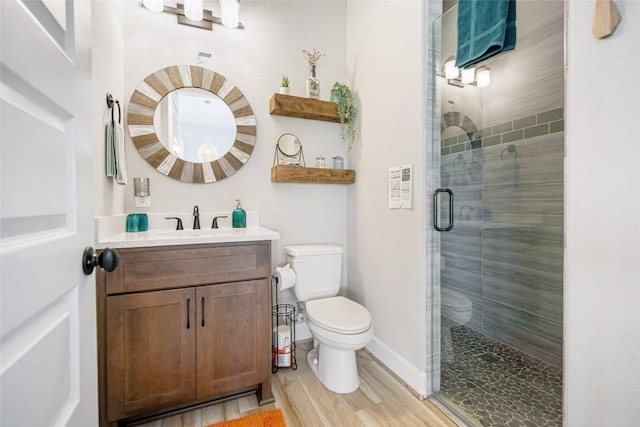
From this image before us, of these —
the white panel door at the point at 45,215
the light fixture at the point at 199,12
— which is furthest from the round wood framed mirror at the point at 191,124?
the white panel door at the point at 45,215

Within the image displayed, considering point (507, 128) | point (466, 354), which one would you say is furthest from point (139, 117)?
point (466, 354)

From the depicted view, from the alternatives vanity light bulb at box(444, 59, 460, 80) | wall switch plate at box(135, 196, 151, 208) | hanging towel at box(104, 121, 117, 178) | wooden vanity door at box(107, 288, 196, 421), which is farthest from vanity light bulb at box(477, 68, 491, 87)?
wall switch plate at box(135, 196, 151, 208)

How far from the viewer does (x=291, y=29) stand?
91.8 inches

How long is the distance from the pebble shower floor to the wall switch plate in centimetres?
208

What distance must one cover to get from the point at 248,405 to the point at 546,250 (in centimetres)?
185

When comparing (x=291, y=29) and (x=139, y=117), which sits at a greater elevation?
(x=291, y=29)

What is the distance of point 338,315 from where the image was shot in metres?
1.77

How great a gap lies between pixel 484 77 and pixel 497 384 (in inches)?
65.2

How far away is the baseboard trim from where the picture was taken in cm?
165

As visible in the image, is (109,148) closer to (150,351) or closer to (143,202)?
(143,202)

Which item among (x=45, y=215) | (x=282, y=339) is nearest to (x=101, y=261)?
(x=45, y=215)

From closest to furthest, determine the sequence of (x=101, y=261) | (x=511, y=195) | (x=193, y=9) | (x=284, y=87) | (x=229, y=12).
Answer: (x=101, y=261) < (x=511, y=195) < (x=193, y=9) < (x=229, y=12) < (x=284, y=87)

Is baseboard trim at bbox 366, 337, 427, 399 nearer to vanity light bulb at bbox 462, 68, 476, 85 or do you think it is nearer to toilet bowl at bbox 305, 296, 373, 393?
toilet bowl at bbox 305, 296, 373, 393

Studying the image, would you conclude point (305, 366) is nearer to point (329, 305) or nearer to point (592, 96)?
point (329, 305)
